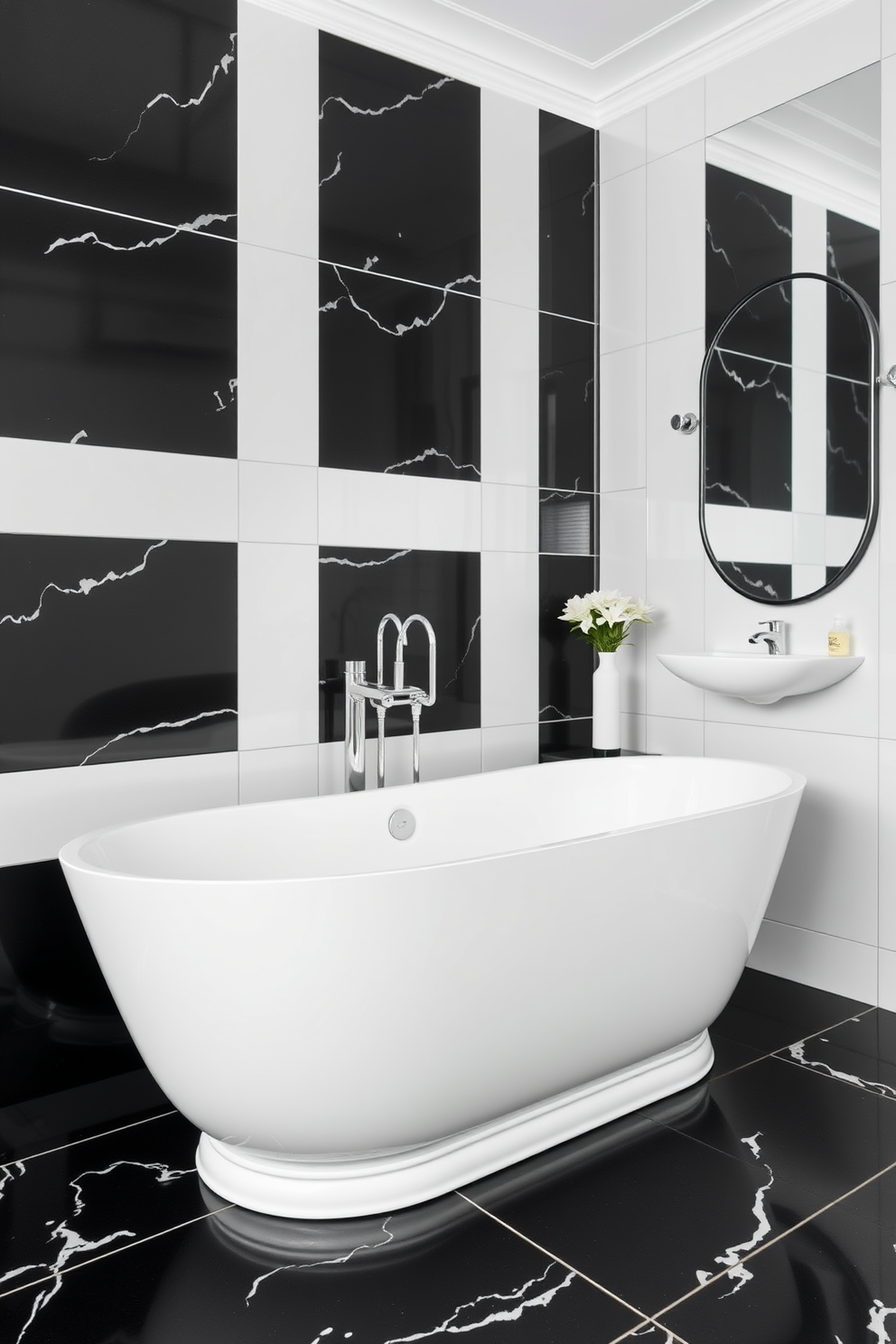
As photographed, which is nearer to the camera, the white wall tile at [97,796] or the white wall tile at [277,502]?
the white wall tile at [97,796]

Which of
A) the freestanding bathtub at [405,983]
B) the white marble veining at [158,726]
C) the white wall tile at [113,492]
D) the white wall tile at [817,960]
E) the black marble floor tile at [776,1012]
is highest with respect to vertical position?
the white wall tile at [113,492]

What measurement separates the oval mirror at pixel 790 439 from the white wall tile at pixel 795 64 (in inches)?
20.1

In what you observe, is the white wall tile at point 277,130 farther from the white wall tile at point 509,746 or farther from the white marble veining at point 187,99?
the white wall tile at point 509,746

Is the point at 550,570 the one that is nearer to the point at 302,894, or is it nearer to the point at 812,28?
the point at 812,28

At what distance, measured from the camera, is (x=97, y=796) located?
2.33 metres

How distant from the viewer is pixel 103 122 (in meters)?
2.34

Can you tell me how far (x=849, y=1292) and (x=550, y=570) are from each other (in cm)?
215

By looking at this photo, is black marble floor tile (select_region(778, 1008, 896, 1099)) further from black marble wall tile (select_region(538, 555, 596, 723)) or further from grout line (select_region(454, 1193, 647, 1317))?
black marble wall tile (select_region(538, 555, 596, 723))

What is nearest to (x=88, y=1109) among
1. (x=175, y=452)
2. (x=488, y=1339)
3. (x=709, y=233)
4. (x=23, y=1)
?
(x=488, y=1339)

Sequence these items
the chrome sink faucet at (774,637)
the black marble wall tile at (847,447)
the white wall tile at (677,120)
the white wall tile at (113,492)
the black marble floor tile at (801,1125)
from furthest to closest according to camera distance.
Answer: the white wall tile at (677,120) < the chrome sink faucet at (774,637) < the black marble wall tile at (847,447) < the white wall tile at (113,492) < the black marble floor tile at (801,1125)

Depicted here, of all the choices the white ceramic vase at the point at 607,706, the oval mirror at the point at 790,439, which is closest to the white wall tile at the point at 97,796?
the white ceramic vase at the point at 607,706

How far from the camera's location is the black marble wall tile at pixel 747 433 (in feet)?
9.48

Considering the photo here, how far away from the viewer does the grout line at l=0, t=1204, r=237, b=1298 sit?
1613 millimetres

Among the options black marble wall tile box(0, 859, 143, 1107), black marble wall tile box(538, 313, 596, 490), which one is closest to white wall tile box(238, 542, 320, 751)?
black marble wall tile box(0, 859, 143, 1107)
